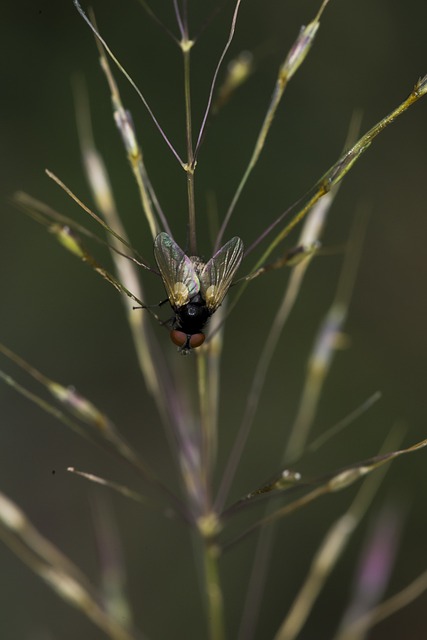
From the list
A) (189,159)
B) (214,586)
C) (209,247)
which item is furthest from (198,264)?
(209,247)

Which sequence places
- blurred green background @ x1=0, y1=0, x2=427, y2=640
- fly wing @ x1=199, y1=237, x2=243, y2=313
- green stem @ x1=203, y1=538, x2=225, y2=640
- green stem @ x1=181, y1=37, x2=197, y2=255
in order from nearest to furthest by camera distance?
green stem @ x1=181, y1=37, x2=197, y2=255 < fly wing @ x1=199, y1=237, x2=243, y2=313 < green stem @ x1=203, y1=538, x2=225, y2=640 < blurred green background @ x1=0, y1=0, x2=427, y2=640

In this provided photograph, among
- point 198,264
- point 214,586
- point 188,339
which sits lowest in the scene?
point 214,586

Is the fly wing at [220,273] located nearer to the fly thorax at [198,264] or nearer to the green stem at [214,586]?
the fly thorax at [198,264]

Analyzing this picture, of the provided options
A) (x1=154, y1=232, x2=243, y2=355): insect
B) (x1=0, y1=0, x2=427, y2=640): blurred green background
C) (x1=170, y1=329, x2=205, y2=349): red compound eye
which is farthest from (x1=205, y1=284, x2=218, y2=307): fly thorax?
(x1=0, y1=0, x2=427, y2=640): blurred green background

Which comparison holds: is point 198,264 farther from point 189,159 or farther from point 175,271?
point 189,159

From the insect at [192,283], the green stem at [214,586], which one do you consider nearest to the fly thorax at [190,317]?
the insect at [192,283]

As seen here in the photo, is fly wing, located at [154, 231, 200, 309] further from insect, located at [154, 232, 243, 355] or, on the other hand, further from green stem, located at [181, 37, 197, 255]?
green stem, located at [181, 37, 197, 255]

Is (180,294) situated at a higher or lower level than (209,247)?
lower
